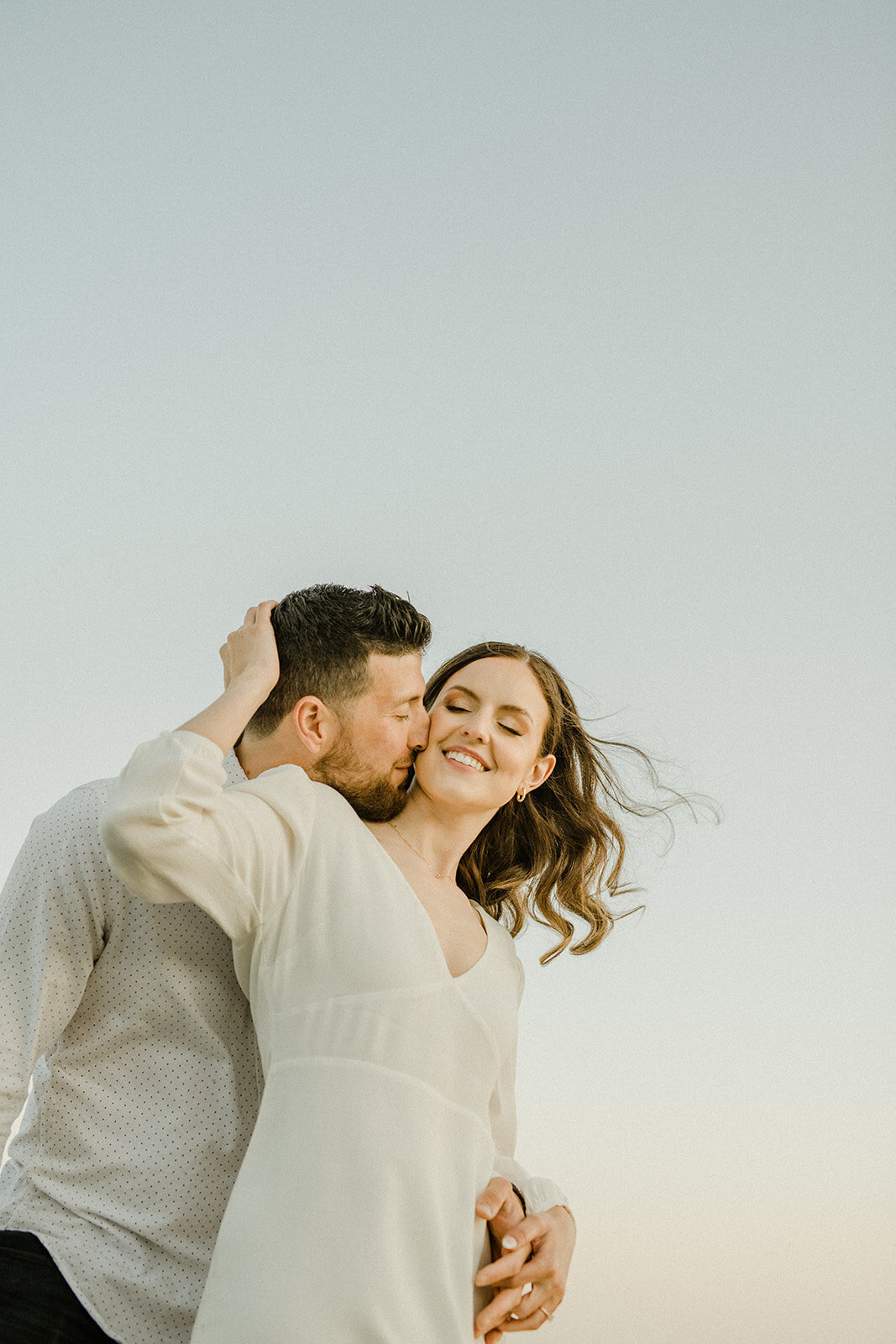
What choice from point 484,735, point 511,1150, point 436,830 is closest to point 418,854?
point 436,830

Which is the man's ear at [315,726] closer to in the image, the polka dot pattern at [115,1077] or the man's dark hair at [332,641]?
the man's dark hair at [332,641]

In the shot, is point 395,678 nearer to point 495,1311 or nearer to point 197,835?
point 197,835

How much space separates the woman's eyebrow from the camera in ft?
9.45

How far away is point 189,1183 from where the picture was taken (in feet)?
7.11

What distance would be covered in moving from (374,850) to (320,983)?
0.34 metres

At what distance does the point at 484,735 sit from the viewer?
2.78 m

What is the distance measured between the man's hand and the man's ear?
3.16 ft

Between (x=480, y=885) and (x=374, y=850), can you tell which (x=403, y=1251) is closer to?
(x=374, y=850)

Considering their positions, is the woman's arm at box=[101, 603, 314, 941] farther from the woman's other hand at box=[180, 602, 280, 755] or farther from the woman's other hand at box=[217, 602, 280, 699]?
the woman's other hand at box=[217, 602, 280, 699]

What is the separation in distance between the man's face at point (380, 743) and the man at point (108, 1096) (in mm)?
490

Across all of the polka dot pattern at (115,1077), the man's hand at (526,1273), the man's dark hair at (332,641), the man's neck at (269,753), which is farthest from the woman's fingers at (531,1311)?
the man's dark hair at (332,641)

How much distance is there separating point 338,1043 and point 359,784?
0.69 meters

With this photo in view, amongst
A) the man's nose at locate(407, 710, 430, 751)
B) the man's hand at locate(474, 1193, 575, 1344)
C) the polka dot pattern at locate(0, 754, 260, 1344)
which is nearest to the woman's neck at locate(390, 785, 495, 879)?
the man's nose at locate(407, 710, 430, 751)

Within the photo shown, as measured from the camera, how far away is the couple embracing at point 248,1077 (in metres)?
2.00
